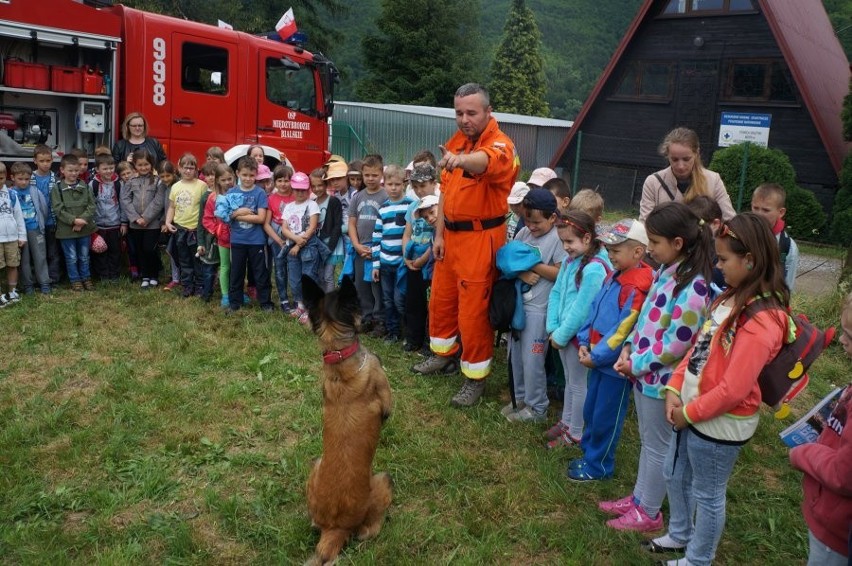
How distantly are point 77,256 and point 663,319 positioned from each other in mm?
7081

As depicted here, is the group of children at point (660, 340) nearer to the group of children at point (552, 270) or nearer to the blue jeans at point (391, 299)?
the group of children at point (552, 270)

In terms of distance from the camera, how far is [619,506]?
3.64 m

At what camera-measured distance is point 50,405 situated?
4.75 m

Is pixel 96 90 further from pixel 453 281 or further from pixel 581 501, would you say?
pixel 581 501

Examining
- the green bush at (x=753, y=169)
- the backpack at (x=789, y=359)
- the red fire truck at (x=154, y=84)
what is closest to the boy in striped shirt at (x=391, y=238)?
the backpack at (x=789, y=359)

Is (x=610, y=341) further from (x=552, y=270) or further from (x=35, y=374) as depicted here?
(x=35, y=374)

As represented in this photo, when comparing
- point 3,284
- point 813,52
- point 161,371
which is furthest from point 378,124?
point 161,371

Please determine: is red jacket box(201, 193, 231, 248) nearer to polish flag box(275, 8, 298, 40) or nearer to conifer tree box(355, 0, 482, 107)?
polish flag box(275, 8, 298, 40)

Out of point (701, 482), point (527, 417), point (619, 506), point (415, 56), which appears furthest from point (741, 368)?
point (415, 56)

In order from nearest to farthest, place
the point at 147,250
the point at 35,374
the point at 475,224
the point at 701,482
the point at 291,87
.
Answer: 1. the point at 701,482
2. the point at 475,224
3. the point at 35,374
4. the point at 147,250
5. the point at 291,87

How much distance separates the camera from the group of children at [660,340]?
2600mm

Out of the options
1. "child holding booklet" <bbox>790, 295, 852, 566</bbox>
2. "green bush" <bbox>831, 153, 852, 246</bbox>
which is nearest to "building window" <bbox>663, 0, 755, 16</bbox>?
"green bush" <bbox>831, 153, 852, 246</bbox>

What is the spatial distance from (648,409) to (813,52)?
66.5 ft

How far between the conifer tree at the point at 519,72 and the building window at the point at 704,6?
2377cm
